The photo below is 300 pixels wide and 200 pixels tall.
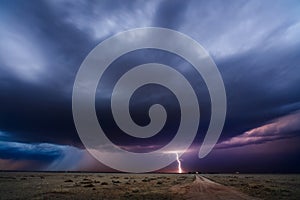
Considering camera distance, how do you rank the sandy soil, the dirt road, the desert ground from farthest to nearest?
the sandy soil, the desert ground, the dirt road

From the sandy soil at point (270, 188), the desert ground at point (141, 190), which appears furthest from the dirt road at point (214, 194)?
the sandy soil at point (270, 188)

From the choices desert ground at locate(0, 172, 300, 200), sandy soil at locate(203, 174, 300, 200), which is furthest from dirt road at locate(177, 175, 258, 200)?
sandy soil at locate(203, 174, 300, 200)

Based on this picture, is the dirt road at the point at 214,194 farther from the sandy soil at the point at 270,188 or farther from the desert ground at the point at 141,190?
the sandy soil at the point at 270,188

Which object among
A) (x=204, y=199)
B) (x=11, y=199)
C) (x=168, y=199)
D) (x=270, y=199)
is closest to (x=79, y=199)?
(x=11, y=199)

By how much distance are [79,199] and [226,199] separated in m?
14.9

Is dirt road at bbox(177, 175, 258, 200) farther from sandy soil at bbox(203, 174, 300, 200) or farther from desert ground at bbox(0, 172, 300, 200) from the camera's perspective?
sandy soil at bbox(203, 174, 300, 200)

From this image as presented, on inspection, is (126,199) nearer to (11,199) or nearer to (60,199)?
(60,199)

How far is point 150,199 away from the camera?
28172 mm

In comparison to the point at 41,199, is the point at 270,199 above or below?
below

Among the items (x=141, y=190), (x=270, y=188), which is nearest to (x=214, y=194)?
(x=141, y=190)

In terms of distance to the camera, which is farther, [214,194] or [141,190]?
[141,190]

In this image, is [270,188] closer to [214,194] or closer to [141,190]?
[214,194]

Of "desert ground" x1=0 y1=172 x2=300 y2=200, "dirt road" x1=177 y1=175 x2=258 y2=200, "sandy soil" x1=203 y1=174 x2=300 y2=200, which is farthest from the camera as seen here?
"sandy soil" x1=203 y1=174 x2=300 y2=200

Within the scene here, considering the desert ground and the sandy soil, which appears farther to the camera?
the sandy soil
